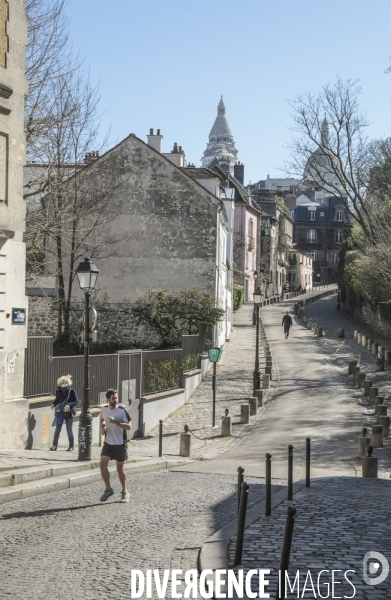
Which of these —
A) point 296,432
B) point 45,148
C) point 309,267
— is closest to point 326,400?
point 296,432

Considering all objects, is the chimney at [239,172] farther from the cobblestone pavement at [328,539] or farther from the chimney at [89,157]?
the cobblestone pavement at [328,539]

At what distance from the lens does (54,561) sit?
813 centimetres

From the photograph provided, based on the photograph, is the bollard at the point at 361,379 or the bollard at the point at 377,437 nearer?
the bollard at the point at 377,437

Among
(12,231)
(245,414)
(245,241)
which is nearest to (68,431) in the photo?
(12,231)

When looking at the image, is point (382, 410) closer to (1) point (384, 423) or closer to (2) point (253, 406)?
(1) point (384, 423)

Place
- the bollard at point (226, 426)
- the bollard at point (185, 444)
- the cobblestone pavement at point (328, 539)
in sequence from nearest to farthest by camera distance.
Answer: the cobblestone pavement at point (328, 539)
the bollard at point (185, 444)
the bollard at point (226, 426)

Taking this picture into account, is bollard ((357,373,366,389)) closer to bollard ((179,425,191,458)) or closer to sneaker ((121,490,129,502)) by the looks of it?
bollard ((179,425,191,458))

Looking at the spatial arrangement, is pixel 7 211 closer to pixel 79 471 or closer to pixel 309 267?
pixel 79 471

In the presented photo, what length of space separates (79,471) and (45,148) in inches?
549

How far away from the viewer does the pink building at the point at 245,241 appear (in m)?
75.6

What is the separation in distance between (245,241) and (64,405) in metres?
59.6

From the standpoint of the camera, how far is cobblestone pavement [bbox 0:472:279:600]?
7422mm

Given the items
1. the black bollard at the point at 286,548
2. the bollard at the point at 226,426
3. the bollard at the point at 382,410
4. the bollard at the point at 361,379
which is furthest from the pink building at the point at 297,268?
the black bollard at the point at 286,548

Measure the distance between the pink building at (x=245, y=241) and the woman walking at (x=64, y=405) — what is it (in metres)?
54.3
